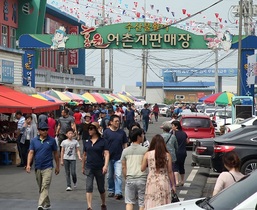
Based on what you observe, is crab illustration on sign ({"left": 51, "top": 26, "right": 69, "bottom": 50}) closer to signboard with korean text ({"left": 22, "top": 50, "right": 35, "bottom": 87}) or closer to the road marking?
signboard with korean text ({"left": 22, "top": 50, "right": 35, "bottom": 87})

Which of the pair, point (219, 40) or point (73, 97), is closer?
point (219, 40)

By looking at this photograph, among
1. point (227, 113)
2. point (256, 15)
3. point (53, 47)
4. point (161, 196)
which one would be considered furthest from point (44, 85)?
point (161, 196)

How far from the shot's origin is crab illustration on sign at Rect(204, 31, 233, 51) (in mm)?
37406

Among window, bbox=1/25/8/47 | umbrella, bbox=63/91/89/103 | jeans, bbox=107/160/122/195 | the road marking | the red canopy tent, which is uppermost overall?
window, bbox=1/25/8/47

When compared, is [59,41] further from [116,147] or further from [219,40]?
[116,147]

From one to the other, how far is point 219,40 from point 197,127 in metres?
11.8

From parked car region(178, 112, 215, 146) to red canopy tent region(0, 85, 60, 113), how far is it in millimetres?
5040

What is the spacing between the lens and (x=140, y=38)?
37438mm

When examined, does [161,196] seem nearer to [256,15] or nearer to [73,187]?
[73,187]

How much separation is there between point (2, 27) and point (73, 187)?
3159 cm

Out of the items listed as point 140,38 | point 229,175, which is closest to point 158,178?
point 229,175

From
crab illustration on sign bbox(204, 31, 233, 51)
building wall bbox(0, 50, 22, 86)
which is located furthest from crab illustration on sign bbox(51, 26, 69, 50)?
building wall bbox(0, 50, 22, 86)

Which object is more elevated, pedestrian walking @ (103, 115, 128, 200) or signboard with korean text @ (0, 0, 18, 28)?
signboard with korean text @ (0, 0, 18, 28)

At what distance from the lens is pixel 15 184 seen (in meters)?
16.7
